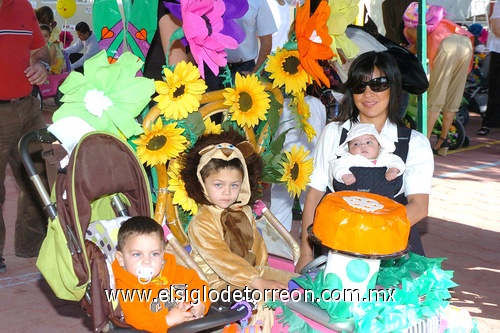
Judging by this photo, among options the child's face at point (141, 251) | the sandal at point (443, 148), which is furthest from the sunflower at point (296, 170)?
the sandal at point (443, 148)

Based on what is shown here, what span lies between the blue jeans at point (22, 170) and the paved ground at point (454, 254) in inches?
6.9

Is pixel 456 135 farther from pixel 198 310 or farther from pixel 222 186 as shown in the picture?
pixel 198 310

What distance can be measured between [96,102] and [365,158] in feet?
4.19

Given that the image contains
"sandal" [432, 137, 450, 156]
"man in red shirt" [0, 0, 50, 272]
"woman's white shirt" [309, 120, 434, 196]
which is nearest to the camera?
"woman's white shirt" [309, 120, 434, 196]

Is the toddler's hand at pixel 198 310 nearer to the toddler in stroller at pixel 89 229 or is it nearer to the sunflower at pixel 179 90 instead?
the toddler in stroller at pixel 89 229

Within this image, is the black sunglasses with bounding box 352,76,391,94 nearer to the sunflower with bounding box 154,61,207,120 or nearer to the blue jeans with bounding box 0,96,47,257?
the sunflower with bounding box 154,61,207,120

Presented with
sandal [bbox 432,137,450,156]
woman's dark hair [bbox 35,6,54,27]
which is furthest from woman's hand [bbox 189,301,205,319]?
woman's dark hair [bbox 35,6,54,27]

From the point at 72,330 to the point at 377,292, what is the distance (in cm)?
225

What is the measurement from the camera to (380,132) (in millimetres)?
3785

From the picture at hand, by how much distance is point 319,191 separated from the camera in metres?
3.91

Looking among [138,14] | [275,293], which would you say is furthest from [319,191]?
[138,14]

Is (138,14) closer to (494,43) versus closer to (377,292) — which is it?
(377,292)

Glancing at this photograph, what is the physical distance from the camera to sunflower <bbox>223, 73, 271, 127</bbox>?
12.3ft

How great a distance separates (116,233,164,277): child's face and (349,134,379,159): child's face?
3.39 feet
